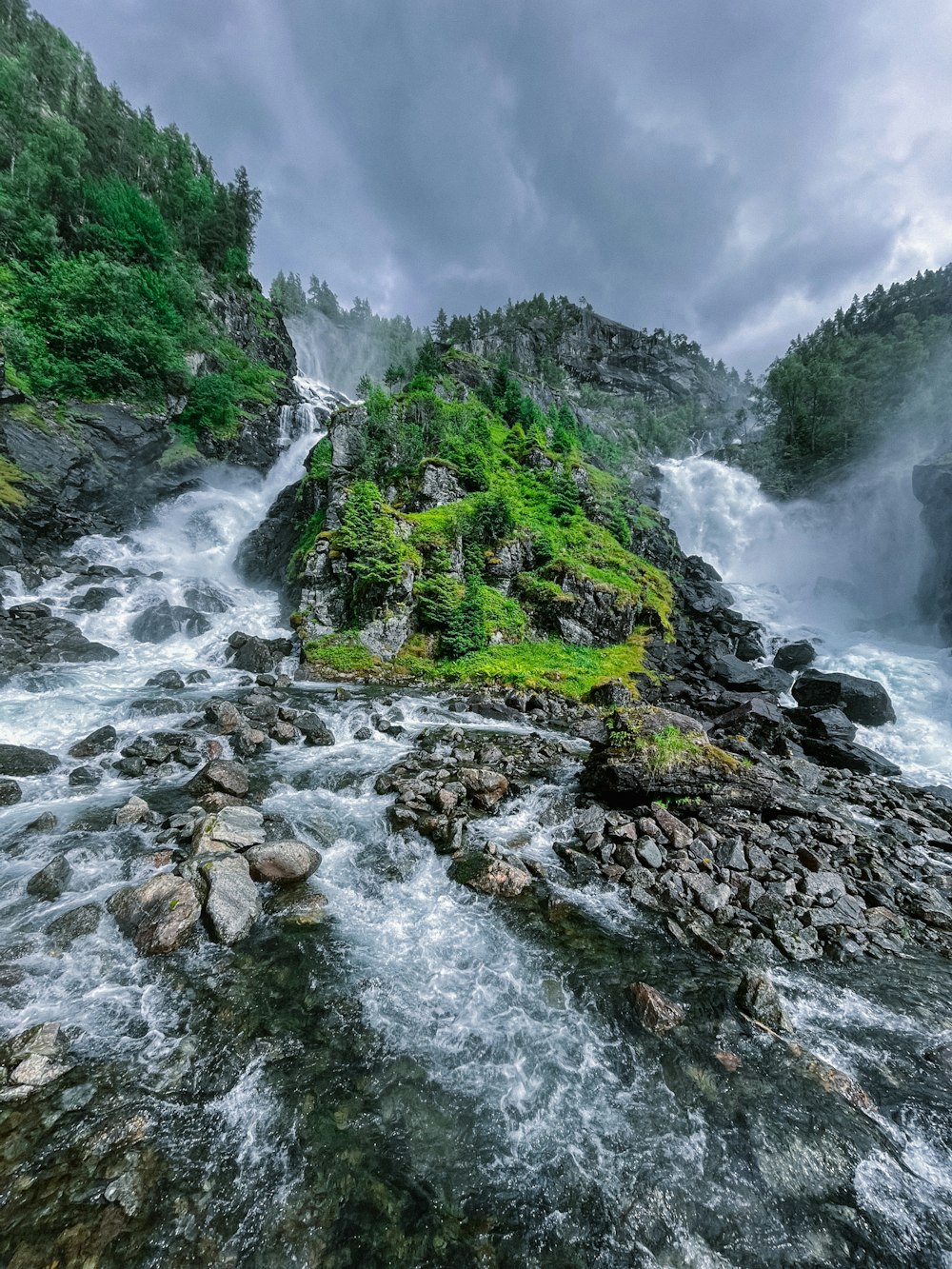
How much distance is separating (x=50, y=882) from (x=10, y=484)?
2436cm

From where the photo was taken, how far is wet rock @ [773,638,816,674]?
945 inches

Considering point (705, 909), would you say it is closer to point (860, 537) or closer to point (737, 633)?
point (737, 633)

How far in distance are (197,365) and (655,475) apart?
46.0 m

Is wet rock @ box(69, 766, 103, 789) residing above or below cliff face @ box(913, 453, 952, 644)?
below

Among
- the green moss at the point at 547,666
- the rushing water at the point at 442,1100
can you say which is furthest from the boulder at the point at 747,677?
the rushing water at the point at 442,1100

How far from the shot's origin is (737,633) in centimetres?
2798

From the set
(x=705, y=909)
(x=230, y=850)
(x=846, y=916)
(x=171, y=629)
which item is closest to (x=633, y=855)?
(x=705, y=909)

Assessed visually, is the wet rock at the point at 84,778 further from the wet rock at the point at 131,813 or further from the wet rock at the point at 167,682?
the wet rock at the point at 167,682

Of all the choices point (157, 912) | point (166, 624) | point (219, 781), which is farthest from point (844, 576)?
point (166, 624)

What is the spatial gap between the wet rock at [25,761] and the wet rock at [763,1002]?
13.2m

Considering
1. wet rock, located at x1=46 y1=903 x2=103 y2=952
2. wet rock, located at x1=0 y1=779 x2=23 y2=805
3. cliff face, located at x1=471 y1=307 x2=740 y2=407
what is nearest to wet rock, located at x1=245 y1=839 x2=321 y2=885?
wet rock, located at x1=46 y1=903 x2=103 y2=952

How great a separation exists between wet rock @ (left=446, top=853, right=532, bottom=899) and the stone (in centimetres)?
891

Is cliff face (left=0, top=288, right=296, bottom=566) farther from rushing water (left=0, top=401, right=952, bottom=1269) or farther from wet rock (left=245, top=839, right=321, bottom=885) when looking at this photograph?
wet rock (left=245, top=839, right=321, bottom=885)

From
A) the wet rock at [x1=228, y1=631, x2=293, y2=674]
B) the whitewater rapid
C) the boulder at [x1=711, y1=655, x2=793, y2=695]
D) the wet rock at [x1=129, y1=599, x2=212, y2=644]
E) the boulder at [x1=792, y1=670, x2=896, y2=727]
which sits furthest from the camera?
the boulder at [x1=711, y1=655, x2=793, y2=695]
